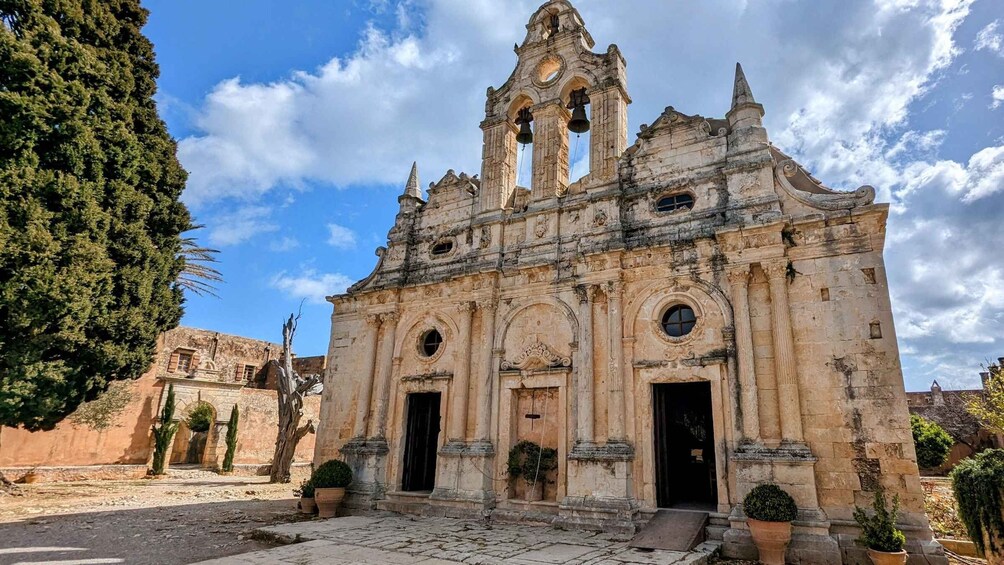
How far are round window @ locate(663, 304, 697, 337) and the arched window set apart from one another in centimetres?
233

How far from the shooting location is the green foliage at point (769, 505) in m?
8.37

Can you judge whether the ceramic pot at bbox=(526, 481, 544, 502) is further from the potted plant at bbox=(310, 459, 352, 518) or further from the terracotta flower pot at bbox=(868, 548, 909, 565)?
the terracotta flower pot at bbox=(868, 548, 909, 565)

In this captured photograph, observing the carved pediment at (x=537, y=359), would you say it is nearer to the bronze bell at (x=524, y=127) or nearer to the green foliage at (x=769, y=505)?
the green foliage at (x=769, y=505)

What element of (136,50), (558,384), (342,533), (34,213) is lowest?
(342,533)

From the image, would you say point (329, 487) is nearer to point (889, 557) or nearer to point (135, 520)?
point (135, 520)

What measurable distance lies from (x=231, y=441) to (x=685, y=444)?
864 inches

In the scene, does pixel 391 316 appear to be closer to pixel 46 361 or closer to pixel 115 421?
pixel 46 361

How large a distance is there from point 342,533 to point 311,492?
367cm

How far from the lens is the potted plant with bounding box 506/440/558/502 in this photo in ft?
38.8

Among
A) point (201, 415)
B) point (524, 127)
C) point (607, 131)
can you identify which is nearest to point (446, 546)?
point (607, 131)

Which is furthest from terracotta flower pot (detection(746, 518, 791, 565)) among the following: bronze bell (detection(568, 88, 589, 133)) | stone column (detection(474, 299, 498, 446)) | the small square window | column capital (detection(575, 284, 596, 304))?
the small square window

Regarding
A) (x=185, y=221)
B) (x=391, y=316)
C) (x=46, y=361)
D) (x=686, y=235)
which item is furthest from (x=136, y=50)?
(x=686, y=235)

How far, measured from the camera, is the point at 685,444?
42.2 feet

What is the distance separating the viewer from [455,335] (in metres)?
14.0
